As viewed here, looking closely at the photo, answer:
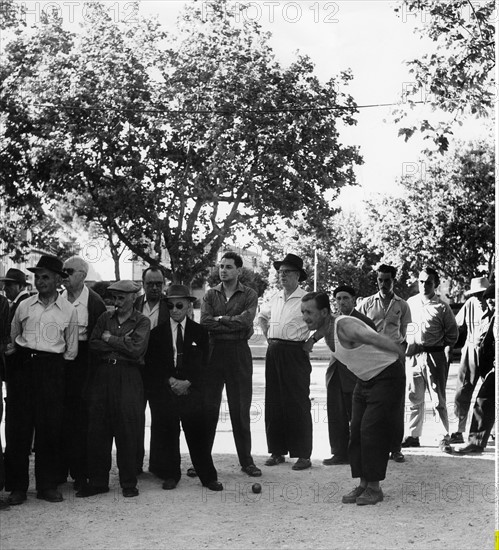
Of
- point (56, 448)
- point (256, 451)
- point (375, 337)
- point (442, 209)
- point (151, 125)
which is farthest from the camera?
point (442, 209)

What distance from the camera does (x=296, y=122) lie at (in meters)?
26.2

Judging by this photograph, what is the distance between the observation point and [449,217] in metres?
39.6

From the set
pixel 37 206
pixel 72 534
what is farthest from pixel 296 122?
pixel 72 534

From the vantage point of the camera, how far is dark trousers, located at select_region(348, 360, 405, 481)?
7.29 m

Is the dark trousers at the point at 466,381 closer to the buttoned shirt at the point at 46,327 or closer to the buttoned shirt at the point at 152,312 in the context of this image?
the buttoned shirt at the point at 152,312

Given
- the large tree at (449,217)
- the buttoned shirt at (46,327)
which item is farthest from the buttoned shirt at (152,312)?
the large tree at (449,217)

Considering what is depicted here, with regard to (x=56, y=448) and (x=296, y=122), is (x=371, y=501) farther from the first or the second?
(x=296, y=122)

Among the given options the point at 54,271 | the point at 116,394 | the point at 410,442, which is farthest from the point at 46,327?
the point at 410,442

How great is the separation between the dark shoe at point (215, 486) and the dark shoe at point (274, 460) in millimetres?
1234

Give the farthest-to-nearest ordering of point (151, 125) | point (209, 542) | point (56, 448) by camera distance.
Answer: point (151, 125)
point (56, 448)
point (209, 542)

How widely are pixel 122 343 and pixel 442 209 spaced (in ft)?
111

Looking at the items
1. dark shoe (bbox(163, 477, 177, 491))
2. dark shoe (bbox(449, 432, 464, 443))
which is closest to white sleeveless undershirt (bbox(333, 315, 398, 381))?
dark shoe (bbox(163, 477, 177, 491))

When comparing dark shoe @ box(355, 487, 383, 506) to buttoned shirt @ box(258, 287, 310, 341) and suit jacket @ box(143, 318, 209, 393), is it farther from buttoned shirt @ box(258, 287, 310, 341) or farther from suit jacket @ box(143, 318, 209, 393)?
buttoned shirt @ box(258, 287, 310, 341)

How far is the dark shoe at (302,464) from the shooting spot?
8789 millimetres
